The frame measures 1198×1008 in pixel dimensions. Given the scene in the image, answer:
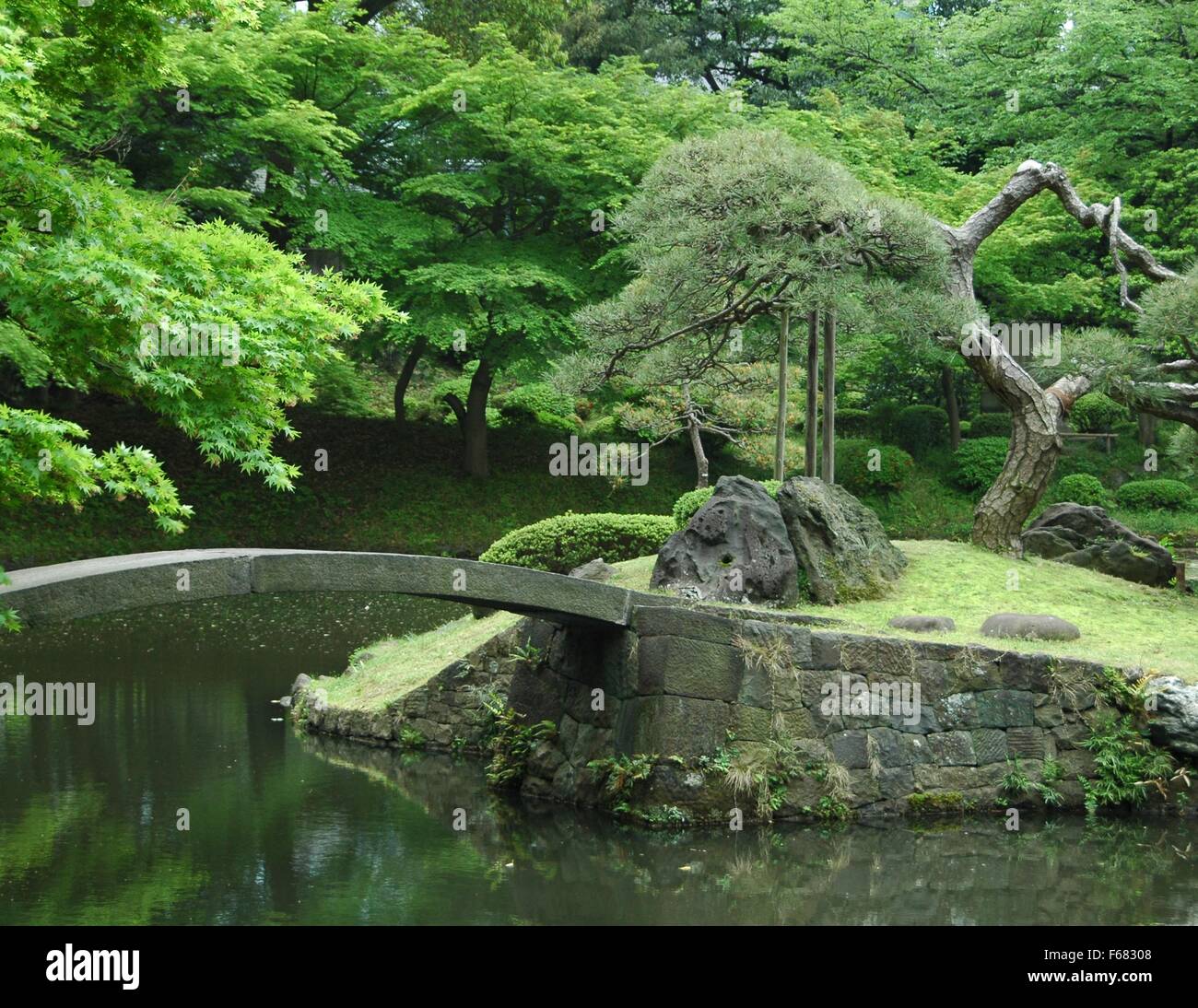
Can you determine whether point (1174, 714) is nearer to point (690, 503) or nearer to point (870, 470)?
point (690, 503)

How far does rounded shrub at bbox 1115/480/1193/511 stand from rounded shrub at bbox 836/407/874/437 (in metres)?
5.46

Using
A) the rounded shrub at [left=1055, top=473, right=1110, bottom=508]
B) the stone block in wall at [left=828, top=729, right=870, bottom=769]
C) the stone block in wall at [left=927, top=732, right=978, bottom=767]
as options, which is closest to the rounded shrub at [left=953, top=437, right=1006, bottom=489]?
the rounded shrub at [left=1055, top=473, right=1110, bottom=508]

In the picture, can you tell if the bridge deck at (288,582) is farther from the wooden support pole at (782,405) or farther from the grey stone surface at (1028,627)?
the wooden support pole at (782,405)

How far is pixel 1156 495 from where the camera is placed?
79.9ft

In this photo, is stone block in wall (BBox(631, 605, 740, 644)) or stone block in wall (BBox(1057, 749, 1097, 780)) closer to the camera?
stone block in wall (BBox(631, 605, 740, 644))

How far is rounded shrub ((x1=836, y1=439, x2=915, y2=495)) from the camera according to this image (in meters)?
25.4

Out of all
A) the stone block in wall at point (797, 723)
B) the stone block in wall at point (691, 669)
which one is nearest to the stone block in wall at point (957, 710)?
the stone block in wall at point (797, 723)

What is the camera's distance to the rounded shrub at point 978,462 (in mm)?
25766

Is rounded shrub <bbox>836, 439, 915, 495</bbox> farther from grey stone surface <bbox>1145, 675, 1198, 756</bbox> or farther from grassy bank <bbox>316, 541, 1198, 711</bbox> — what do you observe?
grey stone surface <bbox>1145, 675, 1198, 756</bbox>

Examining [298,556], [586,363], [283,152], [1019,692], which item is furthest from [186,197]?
[1019,692]

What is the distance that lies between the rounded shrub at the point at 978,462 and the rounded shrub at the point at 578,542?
11995 mm

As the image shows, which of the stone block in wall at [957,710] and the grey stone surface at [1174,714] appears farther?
the stone block in wall at [957,710]

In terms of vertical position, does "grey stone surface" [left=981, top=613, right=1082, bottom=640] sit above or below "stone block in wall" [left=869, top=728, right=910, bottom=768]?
above

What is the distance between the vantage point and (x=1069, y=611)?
12562mm
